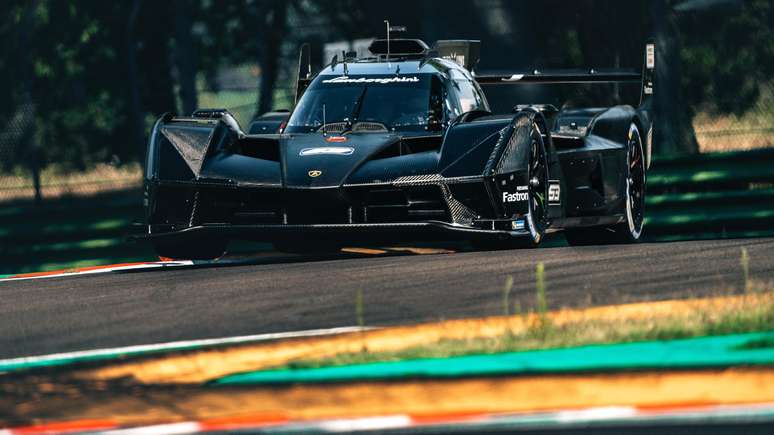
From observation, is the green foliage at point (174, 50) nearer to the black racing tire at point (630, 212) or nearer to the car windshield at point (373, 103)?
the black racing tire at point (630, 212)

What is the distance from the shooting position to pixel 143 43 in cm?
2930

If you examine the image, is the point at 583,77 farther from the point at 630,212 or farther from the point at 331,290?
the point at 331,290

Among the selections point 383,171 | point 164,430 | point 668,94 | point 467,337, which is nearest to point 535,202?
point 383,171

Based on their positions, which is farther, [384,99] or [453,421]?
[384,99]

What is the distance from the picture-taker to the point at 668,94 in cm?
2009

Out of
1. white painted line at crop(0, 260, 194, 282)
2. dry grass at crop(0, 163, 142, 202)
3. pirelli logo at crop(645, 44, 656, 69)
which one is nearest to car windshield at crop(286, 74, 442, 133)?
white painted line at crop(0, 260, 194, 282)

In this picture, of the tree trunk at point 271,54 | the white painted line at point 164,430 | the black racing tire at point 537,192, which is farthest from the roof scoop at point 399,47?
the tree trunk at point 271,54

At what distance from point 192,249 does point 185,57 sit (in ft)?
33.9

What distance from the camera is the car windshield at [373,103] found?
12.2 m

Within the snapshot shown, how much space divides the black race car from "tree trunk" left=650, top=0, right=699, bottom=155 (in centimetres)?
696

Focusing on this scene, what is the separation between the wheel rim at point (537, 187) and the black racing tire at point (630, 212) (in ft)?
5.41

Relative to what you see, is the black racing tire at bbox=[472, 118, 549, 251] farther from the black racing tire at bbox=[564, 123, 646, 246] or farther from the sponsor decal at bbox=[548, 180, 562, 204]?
the black racing tire at bbox=[564, 123, 646, 246]

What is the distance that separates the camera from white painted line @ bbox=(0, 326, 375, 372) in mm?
7536

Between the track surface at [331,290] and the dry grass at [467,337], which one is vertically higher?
the dry grass at [467,337]
